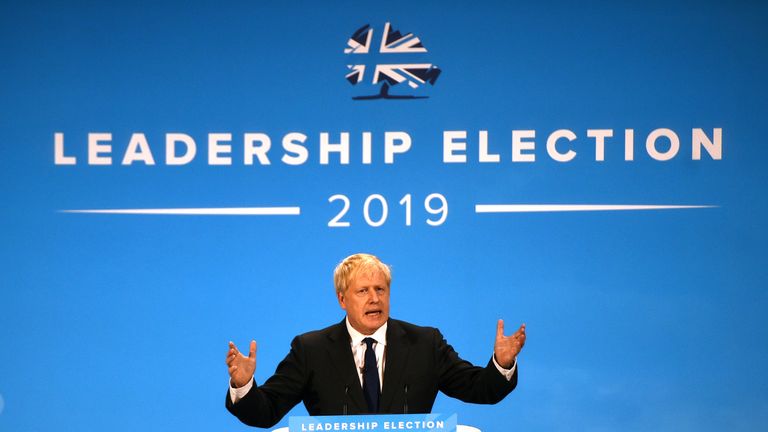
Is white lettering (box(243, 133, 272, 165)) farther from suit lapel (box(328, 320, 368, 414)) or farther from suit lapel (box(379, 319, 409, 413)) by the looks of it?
suit lapel (box(379, 319, 409, 413))

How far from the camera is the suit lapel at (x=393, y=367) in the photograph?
366cm

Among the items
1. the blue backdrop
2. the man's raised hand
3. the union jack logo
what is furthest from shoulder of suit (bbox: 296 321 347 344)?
the union jack logo

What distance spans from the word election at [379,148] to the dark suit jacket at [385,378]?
1.24 m

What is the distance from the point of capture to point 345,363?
3.70m

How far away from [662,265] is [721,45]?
3.66 feet

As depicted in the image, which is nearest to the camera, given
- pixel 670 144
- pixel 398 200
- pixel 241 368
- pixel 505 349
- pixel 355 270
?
pixel 241 368

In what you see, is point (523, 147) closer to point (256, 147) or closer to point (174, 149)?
point (256, 147)

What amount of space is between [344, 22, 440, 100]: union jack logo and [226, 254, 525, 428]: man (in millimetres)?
1314

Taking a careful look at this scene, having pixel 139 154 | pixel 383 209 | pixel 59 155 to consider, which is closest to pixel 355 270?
pixel 383 209

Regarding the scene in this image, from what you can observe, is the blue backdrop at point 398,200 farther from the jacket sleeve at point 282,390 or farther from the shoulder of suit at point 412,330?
the jacket sleeve at point 282,390

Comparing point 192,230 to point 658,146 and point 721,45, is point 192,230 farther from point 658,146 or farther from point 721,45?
point 721,45

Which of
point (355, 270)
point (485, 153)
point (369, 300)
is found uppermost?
point (485, 153)

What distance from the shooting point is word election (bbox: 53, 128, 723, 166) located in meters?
4.74

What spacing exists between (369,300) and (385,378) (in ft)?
0.99
